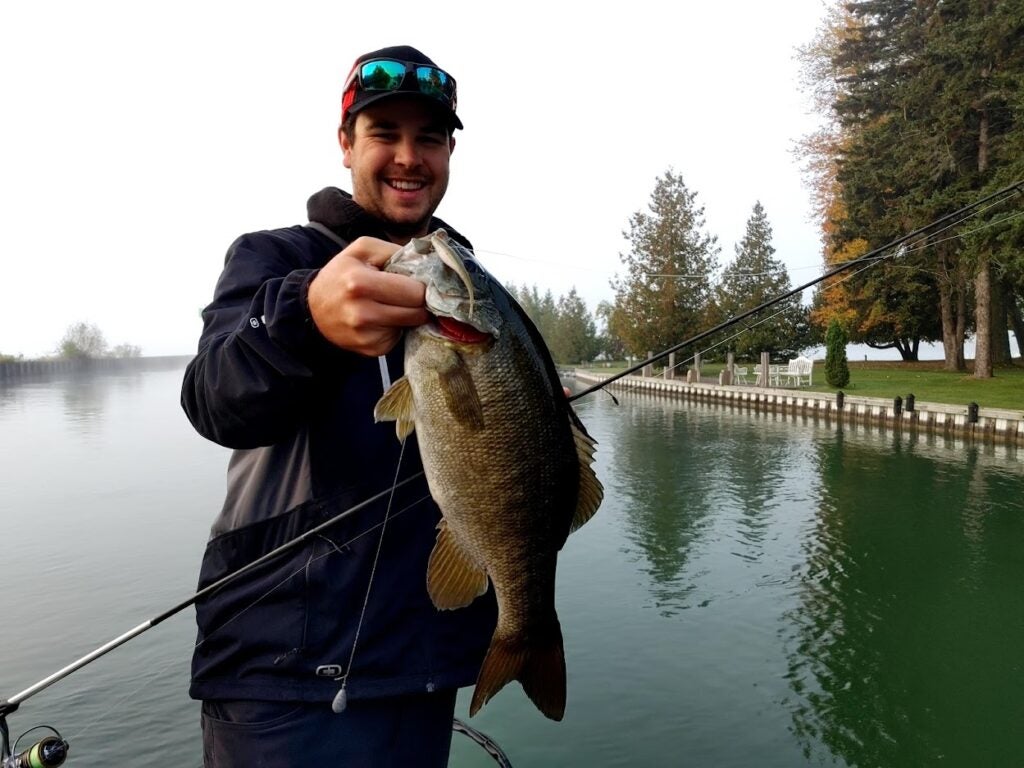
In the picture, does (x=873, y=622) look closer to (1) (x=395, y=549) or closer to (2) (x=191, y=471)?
(1) (x=395, y=549)

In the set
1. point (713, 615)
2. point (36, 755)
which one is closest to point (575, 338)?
point (713, 615)

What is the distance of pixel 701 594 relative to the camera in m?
9.21

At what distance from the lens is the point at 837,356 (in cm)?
2689

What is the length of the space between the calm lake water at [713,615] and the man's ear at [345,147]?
4.34 metres

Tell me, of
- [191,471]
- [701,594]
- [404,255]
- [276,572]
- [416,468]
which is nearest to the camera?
[404,255]

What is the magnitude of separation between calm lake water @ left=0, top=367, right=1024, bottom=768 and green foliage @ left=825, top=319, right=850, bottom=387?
31.2 feet

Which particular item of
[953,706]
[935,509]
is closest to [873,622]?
[953,706]

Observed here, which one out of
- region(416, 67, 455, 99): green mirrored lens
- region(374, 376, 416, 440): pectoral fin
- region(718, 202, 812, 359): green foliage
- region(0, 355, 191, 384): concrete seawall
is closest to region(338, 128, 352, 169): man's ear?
region(416, 67, 455, 99): green mirrored lens

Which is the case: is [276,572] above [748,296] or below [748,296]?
below

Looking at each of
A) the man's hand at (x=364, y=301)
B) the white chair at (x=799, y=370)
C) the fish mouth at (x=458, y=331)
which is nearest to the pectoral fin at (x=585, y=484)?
the fish mouth at (x=458, y=331)

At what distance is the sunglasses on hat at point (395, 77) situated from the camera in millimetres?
2080

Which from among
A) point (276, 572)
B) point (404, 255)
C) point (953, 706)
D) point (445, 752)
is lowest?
point (953, 706)

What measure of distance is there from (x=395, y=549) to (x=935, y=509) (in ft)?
43.3

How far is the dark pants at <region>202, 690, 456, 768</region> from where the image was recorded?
77.3 inches
